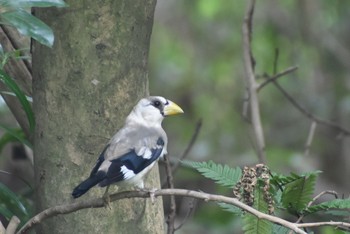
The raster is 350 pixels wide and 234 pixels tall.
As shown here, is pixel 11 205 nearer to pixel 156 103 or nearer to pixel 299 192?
pixel 156 103

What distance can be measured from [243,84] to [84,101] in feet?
16.6

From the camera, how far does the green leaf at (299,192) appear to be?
8.00 ft

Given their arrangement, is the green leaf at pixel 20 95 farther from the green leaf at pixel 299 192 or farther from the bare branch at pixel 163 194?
the green leaf at pixel 299 192

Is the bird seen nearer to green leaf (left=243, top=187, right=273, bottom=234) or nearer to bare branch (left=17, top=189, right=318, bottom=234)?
bare branch (left=17, top=189, right=318, bottom=234)

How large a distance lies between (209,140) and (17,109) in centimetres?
425

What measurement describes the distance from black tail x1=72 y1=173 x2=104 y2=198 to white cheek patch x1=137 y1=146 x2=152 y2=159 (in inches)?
9.8

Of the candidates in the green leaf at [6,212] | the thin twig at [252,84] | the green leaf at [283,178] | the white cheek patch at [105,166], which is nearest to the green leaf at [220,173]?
the green leaf at [283,178]

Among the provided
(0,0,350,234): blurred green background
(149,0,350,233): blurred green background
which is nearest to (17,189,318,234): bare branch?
(0,0,350,234): blurred green background

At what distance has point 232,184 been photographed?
8.44 ft

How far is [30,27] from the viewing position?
244 centimetres

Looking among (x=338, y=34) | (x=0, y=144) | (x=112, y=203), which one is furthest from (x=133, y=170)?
(x=338, y=34)

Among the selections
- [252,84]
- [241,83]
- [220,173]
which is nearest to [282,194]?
[220,173]

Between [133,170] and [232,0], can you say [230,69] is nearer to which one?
[232,0]

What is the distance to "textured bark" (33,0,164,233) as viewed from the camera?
2799 millimetres
